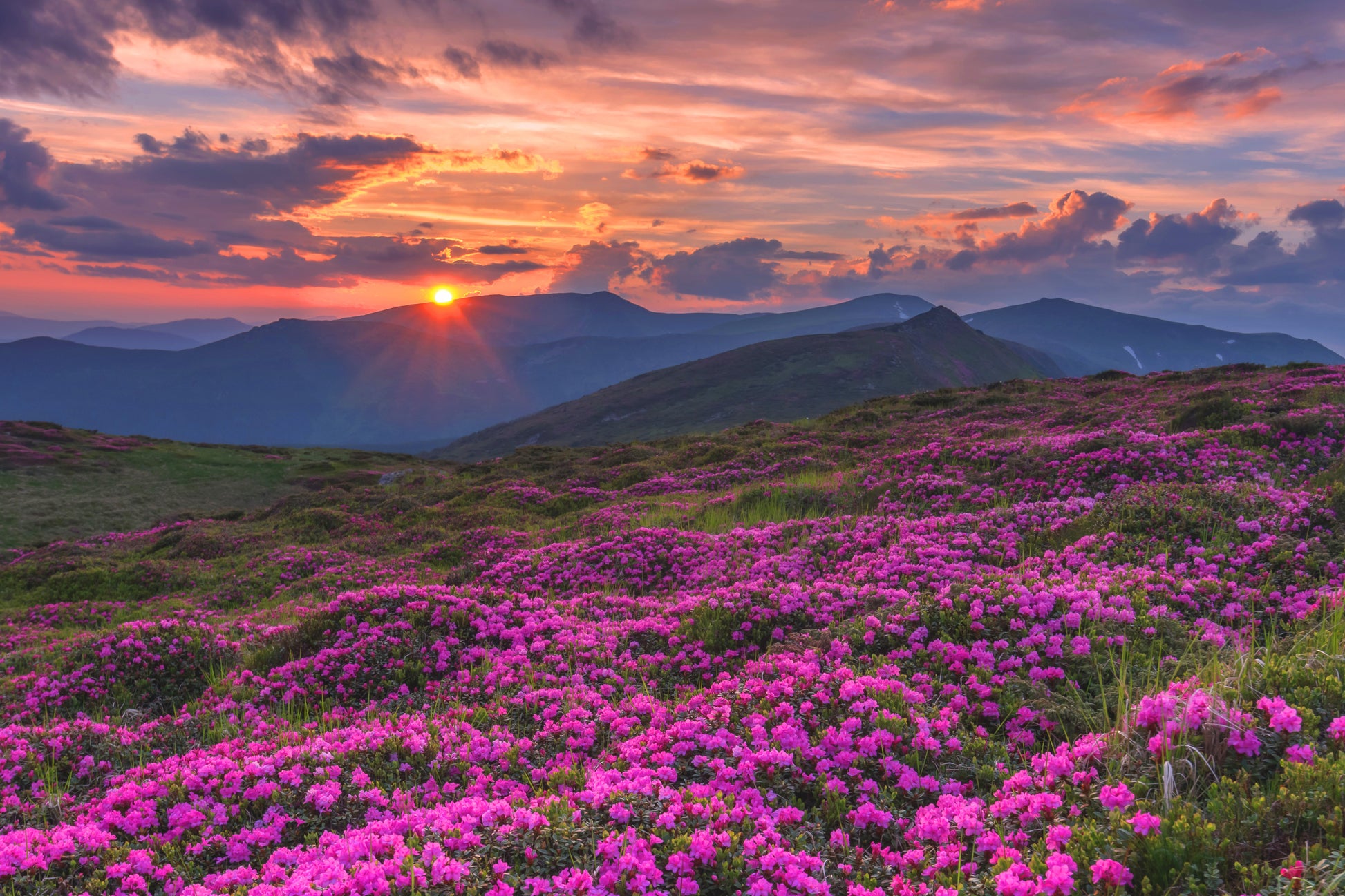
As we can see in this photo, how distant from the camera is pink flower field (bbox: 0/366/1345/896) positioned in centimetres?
457

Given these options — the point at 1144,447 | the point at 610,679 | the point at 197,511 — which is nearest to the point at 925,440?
the point at 1144,447

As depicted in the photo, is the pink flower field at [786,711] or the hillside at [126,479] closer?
the pink flower field at [786,711]

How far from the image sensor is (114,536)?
3662 cm

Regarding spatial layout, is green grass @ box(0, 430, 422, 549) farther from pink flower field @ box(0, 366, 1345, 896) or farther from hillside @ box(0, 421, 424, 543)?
pink flower field @ box(0, 366, 1345, 896)

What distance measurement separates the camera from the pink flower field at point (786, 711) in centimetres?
457

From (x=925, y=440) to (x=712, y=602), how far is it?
2090 cm

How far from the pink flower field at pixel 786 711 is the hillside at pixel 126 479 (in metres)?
33.6

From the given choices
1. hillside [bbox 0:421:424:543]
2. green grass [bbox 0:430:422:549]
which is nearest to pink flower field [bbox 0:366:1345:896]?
green grass [bbox 0:430:422:549]

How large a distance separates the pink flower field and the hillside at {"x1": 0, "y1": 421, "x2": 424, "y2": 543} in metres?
33.6

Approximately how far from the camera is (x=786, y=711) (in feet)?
22.5

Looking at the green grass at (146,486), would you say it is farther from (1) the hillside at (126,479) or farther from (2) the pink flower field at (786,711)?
(2) the pink flower field at (786,711)

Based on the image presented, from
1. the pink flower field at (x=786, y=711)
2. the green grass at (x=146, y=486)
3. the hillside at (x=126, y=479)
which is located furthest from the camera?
the hillside at (x=126, y=479)

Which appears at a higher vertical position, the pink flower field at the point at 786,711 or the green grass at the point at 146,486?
the pink flower field at the point at 786,711

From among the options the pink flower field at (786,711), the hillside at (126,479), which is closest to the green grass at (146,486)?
the hillside at (126,479)
